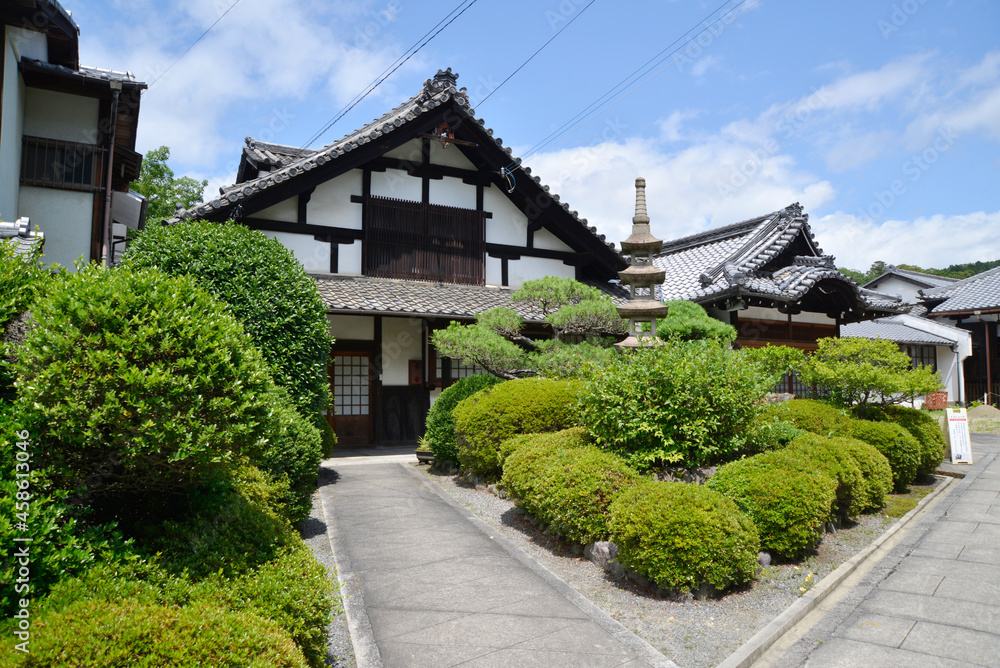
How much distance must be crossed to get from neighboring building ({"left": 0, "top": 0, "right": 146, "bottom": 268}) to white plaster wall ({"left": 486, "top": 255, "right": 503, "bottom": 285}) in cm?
850

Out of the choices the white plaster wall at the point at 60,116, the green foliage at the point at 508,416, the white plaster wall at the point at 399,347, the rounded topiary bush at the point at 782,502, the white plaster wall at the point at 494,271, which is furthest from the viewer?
the white plaster wall at the point at 494,271

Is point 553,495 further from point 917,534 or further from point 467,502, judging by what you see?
point 917,534

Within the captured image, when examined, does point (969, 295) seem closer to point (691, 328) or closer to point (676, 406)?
point (691, 328)

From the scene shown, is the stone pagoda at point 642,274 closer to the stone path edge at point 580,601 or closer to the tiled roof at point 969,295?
the stone path edge at point 580,601

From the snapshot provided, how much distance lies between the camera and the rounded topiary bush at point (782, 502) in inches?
245

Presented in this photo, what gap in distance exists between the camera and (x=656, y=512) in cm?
550

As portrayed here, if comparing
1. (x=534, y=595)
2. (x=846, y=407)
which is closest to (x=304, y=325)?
(x=534, y=595)

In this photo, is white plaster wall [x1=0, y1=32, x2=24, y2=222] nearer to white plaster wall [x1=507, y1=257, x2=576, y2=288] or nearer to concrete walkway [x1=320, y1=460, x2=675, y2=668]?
concrete walkway [x1=320, y1=460, x2=675, y2=668]

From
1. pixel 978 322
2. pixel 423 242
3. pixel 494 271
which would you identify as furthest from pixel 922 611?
pixel 978 322

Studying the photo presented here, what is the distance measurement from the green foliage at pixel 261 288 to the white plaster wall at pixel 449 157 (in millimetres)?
7919

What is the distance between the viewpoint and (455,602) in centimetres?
521

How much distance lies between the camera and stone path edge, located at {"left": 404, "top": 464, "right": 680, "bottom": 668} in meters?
4.43

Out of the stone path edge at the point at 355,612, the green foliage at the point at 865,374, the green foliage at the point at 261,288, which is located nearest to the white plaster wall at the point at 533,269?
the green foliage at the point at 865,374

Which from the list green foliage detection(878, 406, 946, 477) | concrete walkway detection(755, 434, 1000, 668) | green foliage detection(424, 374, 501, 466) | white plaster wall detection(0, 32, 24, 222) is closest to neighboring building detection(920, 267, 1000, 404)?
green foliage detection(878, 406, 946, 477)
